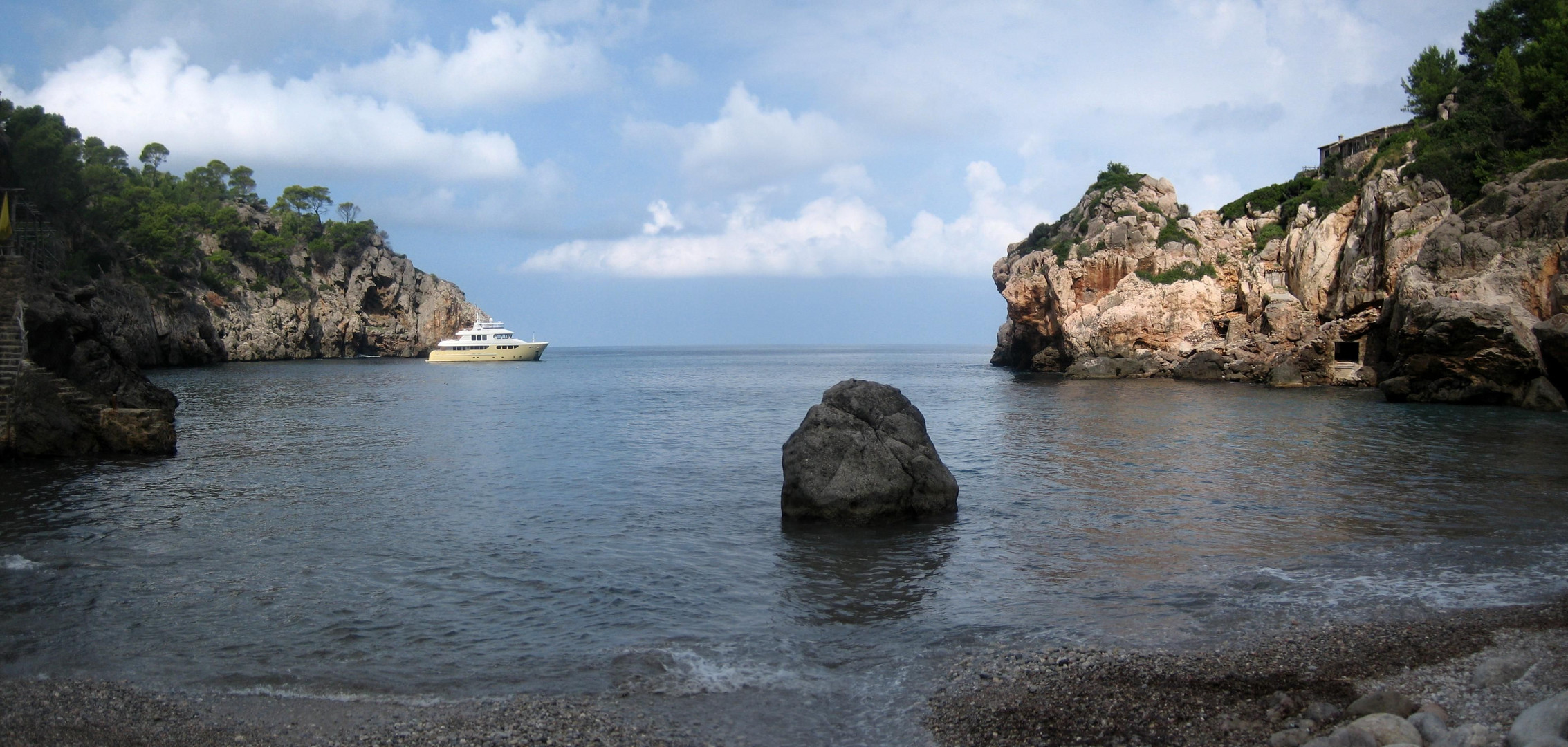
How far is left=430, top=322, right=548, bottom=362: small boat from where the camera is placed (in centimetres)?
11422

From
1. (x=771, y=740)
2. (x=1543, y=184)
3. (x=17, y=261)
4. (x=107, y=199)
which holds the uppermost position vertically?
(x=107, y=199)

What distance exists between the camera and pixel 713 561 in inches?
587

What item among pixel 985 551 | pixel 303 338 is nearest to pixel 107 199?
pixel 303 338

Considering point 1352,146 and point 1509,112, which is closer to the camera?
point 1509,112

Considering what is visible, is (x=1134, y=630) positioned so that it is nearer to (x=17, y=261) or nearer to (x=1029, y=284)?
(x=17, y=261)

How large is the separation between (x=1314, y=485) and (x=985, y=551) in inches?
426

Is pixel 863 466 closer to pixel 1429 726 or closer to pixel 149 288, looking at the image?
pixel 1429 726

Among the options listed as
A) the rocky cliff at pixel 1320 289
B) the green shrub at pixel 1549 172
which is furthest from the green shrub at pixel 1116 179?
the green shrub at pixel 1549 172

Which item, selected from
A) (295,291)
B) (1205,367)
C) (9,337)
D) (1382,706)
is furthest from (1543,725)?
(295,291)

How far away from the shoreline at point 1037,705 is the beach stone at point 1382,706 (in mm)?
279

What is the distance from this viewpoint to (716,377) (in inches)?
3501

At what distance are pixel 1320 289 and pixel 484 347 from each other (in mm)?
95145

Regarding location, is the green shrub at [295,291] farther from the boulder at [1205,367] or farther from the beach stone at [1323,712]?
the beach stone at [1323,712]

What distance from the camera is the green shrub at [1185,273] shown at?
224ft
